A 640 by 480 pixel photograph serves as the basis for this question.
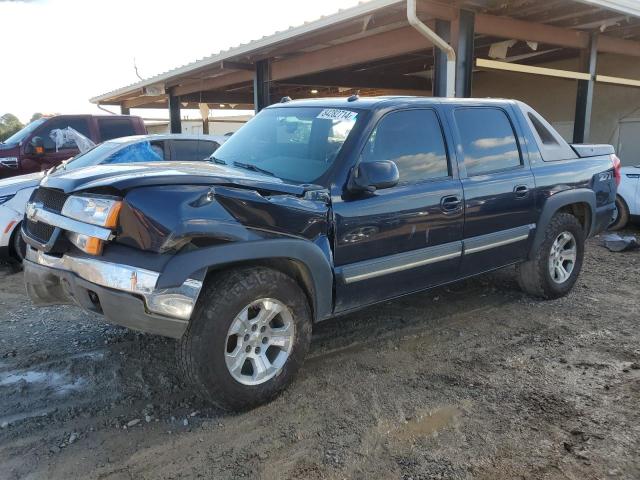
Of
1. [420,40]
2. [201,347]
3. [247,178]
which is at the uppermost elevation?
[420,40]

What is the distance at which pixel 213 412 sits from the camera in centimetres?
321

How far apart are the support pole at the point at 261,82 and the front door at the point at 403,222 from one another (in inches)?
335

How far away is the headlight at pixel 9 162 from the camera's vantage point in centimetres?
941

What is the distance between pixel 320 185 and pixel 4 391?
247 cm

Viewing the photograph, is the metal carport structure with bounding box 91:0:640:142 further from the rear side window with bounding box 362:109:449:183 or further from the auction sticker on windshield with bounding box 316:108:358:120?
the auction sticker on windshield with bounding box 316:108:358:120

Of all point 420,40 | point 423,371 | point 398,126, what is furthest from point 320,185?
point 420,40

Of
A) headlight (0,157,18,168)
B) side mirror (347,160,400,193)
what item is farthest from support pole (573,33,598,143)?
headlight (0,157,18,168)

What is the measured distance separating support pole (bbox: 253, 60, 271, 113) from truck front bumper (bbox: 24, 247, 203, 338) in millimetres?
9625

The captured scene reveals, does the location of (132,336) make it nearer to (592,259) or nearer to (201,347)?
(201,347)

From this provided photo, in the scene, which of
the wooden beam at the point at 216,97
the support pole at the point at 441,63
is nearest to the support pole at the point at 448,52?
the support pole at the point at 441,63

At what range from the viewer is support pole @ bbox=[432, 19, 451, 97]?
25.8 feet

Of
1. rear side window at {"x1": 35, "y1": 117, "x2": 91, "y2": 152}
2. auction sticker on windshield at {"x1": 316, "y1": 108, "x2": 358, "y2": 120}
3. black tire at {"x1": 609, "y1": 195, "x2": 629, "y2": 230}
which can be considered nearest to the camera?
auction sticker on windshield at {"x1": 316, "y1": 108, "x2": 358, "y2": 120}

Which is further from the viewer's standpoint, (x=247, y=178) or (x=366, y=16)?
(x=366, y=16)

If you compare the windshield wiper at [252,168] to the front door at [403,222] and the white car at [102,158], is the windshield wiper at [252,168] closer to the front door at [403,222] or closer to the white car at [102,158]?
the front door at [403,222]
